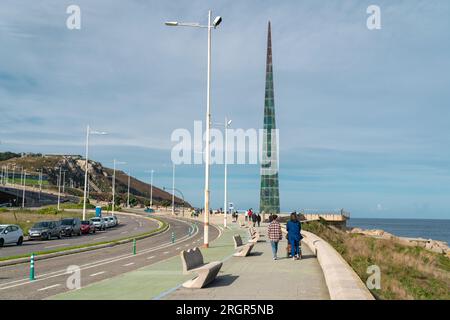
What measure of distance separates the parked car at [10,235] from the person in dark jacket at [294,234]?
70.2 feet

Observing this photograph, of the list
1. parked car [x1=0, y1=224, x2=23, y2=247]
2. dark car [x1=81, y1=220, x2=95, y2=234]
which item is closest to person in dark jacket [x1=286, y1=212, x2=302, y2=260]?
parked car [x1=0, y1=224, x2=23, y2=247]

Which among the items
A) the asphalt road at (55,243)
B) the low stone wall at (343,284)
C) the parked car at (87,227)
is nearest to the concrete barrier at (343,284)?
the low stone wall at (343,284)

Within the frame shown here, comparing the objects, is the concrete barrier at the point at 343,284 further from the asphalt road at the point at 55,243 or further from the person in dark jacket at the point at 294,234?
the asphalt road at the point at 55,243

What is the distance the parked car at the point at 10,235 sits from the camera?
32.9 metres

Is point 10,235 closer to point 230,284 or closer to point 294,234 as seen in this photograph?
point 294,234

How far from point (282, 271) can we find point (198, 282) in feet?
13.8

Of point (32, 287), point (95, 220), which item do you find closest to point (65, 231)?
point (95, 220)

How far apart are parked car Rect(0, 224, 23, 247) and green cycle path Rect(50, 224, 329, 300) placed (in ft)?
61.4
